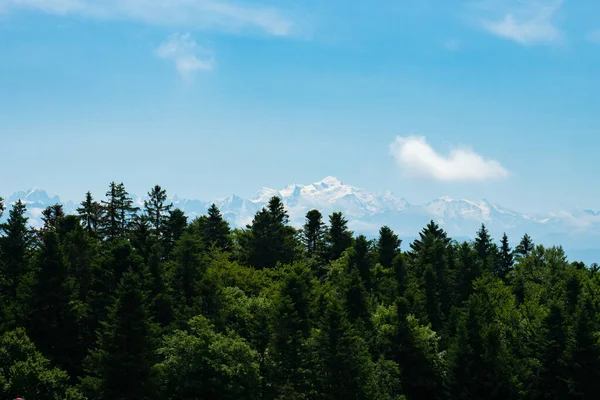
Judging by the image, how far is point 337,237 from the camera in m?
118

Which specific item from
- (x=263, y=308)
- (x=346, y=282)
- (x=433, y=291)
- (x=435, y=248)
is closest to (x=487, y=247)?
(x=435, y=248)

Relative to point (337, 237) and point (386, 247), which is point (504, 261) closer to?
point (386, 247)

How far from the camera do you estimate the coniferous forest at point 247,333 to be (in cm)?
4922

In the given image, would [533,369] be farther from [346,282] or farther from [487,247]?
[487,247]

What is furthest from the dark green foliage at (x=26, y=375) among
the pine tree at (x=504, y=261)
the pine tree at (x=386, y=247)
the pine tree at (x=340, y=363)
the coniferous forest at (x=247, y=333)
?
the pine tree at (x=504, y=261)

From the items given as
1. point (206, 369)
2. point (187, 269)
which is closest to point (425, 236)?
point (187, 269)

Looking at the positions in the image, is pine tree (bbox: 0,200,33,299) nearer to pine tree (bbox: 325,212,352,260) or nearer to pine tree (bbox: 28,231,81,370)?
pine tree (bbox: 28,231,81,370)

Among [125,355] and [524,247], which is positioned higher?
[524,247]

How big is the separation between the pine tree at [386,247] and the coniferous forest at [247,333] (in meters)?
23.3

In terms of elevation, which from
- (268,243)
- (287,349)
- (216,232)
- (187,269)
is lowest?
(287,349)

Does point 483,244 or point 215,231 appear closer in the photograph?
point 215,231

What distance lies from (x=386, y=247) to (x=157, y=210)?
143 feet

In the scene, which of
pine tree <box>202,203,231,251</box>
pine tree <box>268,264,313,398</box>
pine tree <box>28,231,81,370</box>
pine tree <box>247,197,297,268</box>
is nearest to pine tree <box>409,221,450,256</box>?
pine tree <box>247,197,297,268</box>

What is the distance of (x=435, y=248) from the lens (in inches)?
3789
